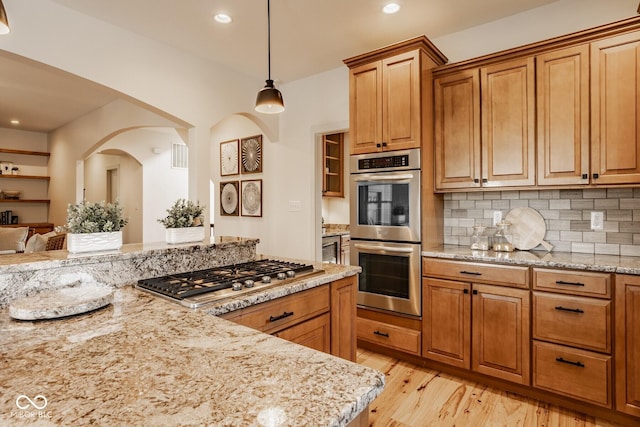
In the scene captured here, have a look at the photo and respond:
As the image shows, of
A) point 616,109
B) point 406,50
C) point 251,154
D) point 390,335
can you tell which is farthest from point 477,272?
point 251,154

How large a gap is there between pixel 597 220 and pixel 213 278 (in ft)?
8.80

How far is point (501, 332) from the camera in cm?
240

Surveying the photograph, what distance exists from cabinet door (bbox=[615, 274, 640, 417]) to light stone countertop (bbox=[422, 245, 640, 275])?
0.08 meters

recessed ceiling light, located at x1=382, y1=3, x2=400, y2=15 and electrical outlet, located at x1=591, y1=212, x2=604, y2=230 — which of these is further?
recessed ceiling light, located at x1=382, y1=3, x2=400, y2=15

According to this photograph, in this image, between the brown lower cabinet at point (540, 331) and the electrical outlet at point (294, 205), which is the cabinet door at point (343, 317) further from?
the electrical outlet at point (294, 205)

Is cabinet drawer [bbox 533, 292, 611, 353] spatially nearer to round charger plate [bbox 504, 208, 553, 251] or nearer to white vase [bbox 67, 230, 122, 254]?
round charger plate [bbox 504, 208, 553, 251]

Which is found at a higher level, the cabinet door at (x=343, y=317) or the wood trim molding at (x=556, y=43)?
the wood trim molding at (x=556, y=43)

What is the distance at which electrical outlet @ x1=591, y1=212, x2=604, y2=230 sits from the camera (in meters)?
2.52

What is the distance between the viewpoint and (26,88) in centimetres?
452

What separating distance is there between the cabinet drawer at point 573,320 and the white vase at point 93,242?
2.52 meters

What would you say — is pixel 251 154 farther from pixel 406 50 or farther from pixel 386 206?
pixel 406 50

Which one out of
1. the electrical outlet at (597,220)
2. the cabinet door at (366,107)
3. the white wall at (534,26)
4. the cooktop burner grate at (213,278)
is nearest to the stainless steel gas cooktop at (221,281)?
the cooktop burner grate at (213,278)

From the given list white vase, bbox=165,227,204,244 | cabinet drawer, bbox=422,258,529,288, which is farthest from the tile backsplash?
white vase, bbox=165,227,204,244

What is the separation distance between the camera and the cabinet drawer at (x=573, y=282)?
81.3 inches
